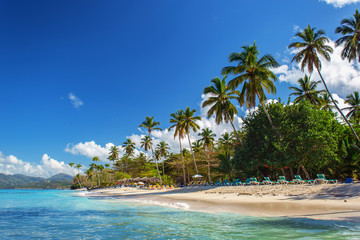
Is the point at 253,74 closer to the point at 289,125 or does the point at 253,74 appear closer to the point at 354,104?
the point at 289,125

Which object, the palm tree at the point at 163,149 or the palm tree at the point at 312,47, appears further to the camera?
the palm tree at the point at 163,149

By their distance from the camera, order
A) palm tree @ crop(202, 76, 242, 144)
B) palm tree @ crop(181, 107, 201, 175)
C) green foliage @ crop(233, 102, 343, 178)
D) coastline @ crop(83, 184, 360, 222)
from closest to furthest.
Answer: coastline @ crop(83, 184, 360, 222), green foliage @ crop(233, 102, 343, 178), palm tree @ crop(202, 76, 242, 144), palm tree @ crop(181, 107, 201, 175)

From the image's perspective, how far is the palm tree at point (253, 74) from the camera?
78.4 ft

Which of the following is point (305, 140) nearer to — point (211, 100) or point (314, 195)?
point (314, 195)

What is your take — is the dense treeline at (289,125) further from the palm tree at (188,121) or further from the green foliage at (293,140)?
the palm tree at (188,121)

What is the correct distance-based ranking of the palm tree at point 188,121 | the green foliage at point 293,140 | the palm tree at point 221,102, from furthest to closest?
the palm tree at point 188,121 < the palm tree at point 221,102 < the green foliage at point 293,140

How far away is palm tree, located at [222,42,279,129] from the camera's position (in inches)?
941

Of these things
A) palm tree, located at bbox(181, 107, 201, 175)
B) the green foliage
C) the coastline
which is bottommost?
the coastline

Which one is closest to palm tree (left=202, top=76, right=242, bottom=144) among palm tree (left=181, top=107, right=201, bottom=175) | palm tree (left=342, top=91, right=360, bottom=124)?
palm tree (left=181, top=107, right=201, bottom=175)

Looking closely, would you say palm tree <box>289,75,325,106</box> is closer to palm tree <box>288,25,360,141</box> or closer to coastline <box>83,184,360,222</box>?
palm tree <box>288,25,360,141</box>

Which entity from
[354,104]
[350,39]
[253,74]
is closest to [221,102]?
[253,74]

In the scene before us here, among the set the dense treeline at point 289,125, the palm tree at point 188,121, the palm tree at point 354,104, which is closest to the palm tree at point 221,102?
the dense treeline at point 289,125

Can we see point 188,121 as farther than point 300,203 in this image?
Yes

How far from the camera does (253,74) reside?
2434cm
